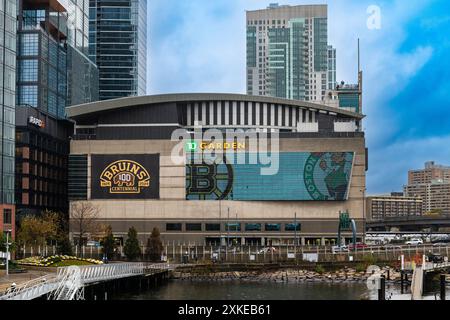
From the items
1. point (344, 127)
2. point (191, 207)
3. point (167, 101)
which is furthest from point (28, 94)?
point (344, 127)

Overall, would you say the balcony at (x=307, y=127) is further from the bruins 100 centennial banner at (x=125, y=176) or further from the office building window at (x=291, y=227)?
the bruins 100 centennial banner at (x=125, y=176)

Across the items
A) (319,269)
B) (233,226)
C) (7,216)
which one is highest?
(7,216)

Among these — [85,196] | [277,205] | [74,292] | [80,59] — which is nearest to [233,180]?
[277,205]

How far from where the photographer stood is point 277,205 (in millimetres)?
142625

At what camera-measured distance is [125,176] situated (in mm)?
143250

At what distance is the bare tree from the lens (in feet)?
452

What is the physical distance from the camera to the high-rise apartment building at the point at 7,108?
9588 cm

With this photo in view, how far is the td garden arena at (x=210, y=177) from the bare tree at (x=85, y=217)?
59 centimetres

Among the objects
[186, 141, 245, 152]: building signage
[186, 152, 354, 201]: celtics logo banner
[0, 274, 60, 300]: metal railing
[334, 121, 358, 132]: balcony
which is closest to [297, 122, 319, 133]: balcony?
[334, 121, 358, 132]: balcony

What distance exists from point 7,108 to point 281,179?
194 feet

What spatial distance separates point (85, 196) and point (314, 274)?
2276 inches

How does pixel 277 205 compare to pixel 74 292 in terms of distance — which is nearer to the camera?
pixel 74 292

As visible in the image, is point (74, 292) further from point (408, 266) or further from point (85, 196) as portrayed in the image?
point (85, 196)

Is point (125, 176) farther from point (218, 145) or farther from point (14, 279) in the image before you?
point (14, 279)
